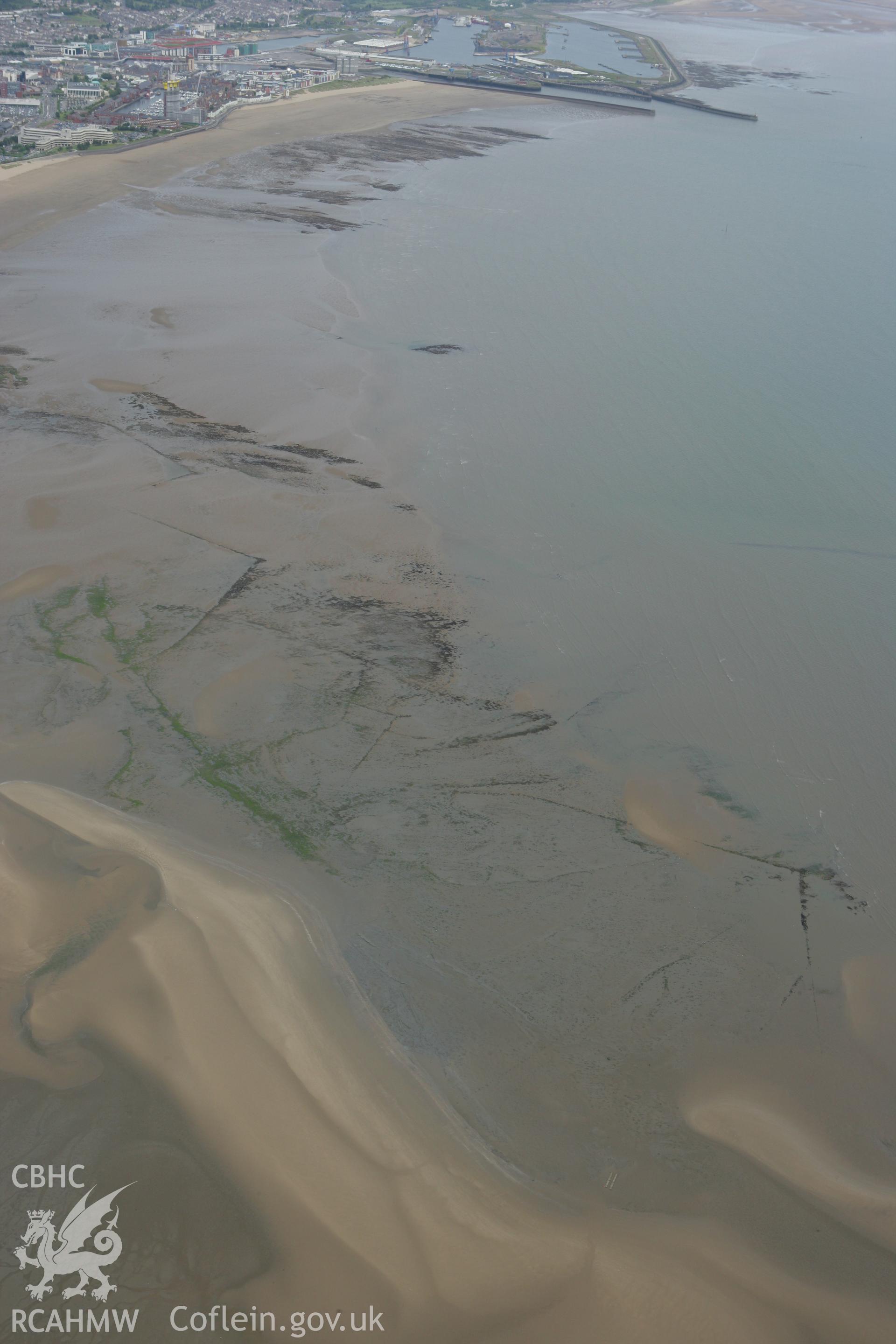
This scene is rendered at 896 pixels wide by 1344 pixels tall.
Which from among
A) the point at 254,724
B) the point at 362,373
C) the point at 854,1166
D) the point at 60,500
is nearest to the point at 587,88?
the point at 362,373

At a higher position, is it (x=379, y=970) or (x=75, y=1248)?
(x=379, y=970)

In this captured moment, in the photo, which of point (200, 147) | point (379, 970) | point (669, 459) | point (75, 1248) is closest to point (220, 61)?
point (200, 147)

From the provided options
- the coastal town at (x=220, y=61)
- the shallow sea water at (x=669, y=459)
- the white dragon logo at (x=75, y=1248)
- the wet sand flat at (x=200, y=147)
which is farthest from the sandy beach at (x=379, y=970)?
the coastal town at (x=220, y=61)

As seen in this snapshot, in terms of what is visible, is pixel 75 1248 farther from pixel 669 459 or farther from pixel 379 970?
pixel 669 459

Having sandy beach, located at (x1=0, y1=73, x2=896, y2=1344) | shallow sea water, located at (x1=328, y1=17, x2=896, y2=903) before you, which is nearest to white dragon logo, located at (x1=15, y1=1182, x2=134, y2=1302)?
sandy beach, located at (x1=0, y1=73, x2=896, y2=1344)

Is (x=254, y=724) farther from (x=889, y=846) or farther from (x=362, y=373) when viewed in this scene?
(x=362, y=373)

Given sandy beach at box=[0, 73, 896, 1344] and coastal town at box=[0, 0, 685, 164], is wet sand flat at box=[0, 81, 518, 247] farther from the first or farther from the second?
sandy beach at box=[0, 73, 896, 1344]

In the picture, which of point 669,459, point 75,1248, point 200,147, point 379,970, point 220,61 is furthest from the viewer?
point 220,61
